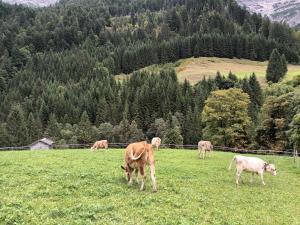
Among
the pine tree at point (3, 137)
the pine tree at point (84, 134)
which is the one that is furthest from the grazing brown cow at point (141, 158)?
the pine tree at point (3, 137)

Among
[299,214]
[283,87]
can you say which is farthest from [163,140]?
[299,214]

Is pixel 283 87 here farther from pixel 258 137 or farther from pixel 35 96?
pixel 35 96

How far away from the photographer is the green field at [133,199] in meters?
18.2

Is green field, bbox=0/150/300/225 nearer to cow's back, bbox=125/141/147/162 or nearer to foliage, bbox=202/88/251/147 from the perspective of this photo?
cow's back, bbox=125/141/147/162

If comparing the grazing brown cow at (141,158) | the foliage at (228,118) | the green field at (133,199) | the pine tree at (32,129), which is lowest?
the pine tree at (32,129)

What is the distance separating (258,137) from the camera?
89875 millimetres

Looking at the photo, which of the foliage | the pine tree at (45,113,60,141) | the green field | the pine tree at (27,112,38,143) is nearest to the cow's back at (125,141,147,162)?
the green field

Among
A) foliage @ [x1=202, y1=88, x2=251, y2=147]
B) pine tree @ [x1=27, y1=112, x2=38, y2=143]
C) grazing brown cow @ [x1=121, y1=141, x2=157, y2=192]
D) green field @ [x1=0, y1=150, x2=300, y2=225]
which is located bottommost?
pine tree @ [x1=27, y1=112, x2=38, y2=143]

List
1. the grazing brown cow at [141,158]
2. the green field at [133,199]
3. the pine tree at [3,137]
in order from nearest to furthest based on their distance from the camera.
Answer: the green field at [133,199]
the grazing brown cow at [141,158]
the pine tree at [3,137]

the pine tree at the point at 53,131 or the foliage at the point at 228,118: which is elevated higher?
the foliage at the point at 228,118

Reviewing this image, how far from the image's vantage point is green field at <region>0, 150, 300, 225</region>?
18250 mm

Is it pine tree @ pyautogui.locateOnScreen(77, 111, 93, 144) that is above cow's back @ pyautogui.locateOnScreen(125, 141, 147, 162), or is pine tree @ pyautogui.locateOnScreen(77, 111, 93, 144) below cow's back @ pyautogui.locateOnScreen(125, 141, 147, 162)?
below

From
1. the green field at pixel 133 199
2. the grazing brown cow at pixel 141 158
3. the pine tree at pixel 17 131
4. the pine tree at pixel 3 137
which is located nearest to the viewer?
the green field at pixel 133 199

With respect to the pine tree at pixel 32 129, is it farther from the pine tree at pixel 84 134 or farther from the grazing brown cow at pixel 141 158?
the grazing brown cow at pixel 141 158
